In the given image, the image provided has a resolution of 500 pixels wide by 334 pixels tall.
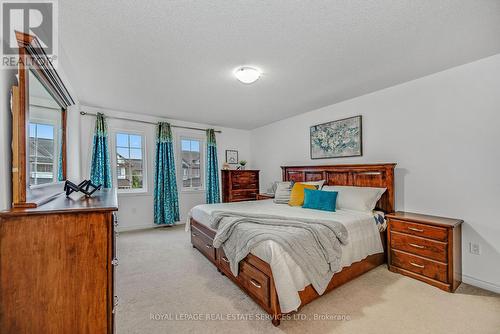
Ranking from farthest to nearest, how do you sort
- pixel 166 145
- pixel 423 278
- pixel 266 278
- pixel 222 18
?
pixel 166 145, pixel 423 278, pixel 266 278, pixel 222 18

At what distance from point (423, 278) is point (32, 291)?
133 inches

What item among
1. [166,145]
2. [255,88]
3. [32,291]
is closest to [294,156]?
[255,88]

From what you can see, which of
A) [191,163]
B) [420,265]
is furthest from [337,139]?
[191,163]

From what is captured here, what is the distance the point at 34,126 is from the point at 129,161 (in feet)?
11.0

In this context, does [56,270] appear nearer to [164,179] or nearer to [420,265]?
[420,265]

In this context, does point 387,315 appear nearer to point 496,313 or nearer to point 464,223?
point 496,313

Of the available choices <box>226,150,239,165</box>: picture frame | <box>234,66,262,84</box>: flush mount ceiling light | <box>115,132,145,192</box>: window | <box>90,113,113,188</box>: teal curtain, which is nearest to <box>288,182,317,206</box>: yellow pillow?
<box>234,66,262,84</box>: flush mount ceiling light

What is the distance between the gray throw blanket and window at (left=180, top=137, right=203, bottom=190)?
3123 millimetres

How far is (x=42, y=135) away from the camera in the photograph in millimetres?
1720

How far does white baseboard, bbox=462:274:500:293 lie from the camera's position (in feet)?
7.44

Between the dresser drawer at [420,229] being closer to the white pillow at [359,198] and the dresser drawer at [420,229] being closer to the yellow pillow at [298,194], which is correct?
the white pillow at [359,198]

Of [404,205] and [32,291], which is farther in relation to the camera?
[404,205]

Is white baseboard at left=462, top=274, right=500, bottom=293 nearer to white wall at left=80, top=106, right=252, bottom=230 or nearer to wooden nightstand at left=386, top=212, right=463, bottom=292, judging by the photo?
wooden nightstand at left=386, top=212, right=463, bottom=292

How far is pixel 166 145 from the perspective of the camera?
4824 mm
